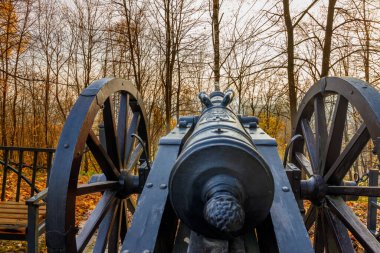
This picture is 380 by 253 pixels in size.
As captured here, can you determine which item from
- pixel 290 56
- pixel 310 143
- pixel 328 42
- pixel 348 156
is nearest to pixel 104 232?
pixel 348 156

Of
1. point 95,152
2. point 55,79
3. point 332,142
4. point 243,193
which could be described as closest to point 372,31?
point 332,142

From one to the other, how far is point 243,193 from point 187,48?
10465mm

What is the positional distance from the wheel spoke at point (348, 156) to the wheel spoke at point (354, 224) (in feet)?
0.56

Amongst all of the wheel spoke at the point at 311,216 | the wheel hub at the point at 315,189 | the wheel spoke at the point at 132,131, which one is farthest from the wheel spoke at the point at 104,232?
the wheel spoke at the point at 311,216

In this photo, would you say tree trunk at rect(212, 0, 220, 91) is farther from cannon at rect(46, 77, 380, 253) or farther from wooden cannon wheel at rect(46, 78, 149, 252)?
wooden cannon wheel at rect(46, 78, 149, 252)

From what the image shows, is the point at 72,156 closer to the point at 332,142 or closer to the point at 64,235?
the point at 64,235

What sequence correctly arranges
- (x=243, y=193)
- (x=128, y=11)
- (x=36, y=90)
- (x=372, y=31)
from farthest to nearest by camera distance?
(x=36, y=90) < (x=128, y=11) < (x=372, y=31) < (x=243, y=193)

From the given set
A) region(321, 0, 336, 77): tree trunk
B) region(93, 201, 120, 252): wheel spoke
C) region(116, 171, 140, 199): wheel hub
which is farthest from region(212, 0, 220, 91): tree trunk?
region(93, 201, 120, 252): wheel spoke

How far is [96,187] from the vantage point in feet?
8.48

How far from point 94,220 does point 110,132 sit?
76 cm

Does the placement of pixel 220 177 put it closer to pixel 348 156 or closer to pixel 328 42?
pixel 348 156

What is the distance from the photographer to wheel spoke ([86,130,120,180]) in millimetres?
2490

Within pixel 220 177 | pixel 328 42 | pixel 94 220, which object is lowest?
pixel 94 220

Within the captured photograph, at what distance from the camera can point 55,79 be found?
50.1 feet
